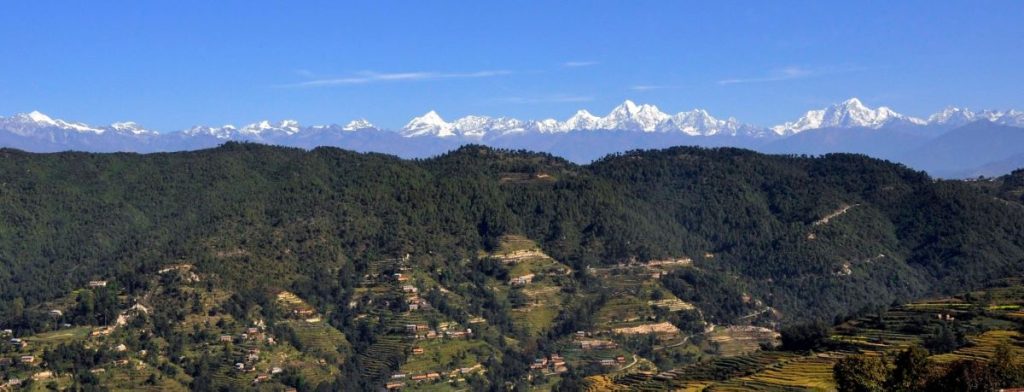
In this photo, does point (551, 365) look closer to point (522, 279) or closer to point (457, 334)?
point (457, 334)

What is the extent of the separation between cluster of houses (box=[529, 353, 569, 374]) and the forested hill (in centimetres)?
1828

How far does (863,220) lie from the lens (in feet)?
437

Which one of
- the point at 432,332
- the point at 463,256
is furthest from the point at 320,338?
the point at 463,256

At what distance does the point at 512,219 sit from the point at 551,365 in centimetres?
3014

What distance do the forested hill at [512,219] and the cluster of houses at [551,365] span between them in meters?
18.3

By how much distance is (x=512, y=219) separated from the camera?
119 metres

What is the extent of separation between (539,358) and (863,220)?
5306 cm

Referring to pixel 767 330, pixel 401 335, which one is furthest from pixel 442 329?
pixel 767 330

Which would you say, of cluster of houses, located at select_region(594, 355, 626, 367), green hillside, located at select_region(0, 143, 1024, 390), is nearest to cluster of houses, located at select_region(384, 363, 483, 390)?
green hillside, located at select_region(0, 143, 1024, 390)

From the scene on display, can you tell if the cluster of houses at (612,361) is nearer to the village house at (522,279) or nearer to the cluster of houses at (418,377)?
the cluster of houses at (418,377)

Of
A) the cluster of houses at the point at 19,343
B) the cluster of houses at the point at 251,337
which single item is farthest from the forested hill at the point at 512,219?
the cluster of houses at the point at 19,343

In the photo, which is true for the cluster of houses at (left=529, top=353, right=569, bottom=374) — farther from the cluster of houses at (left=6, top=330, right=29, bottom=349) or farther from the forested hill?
the cluster of houses at (left=6, top=330, right=29, bottom=349)

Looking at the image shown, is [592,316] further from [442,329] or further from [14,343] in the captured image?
[14,343]

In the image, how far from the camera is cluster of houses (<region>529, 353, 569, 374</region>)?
9025 cm
